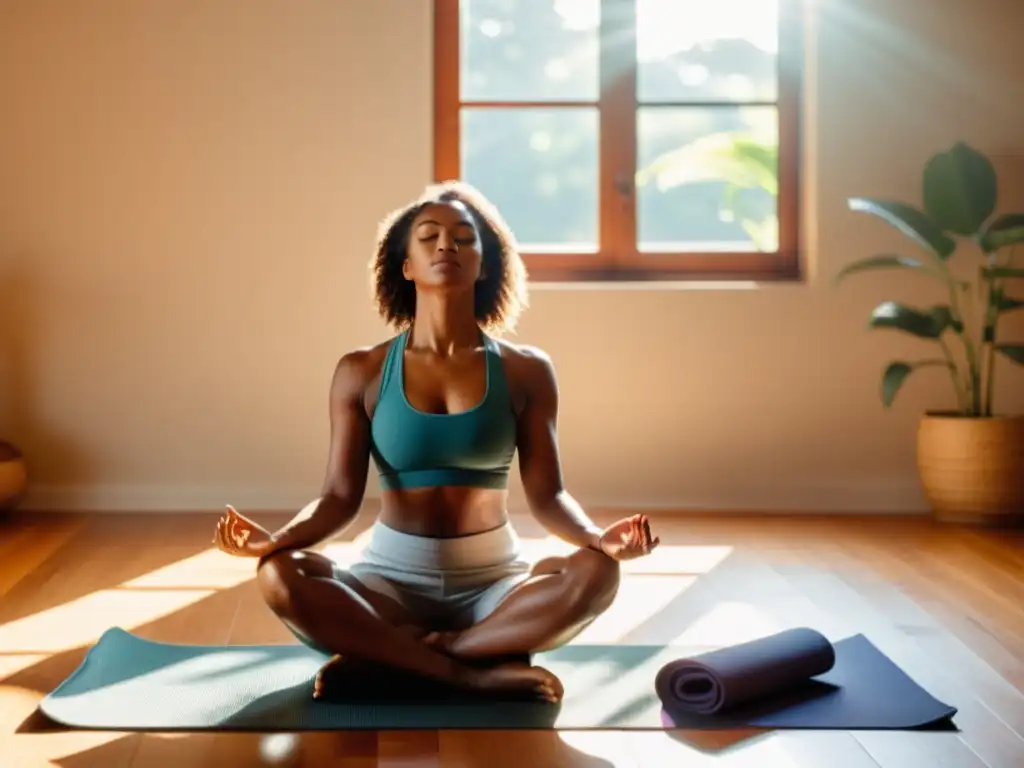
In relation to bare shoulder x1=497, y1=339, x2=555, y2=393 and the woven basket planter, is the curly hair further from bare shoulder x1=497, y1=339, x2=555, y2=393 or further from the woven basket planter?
the woven basket planter

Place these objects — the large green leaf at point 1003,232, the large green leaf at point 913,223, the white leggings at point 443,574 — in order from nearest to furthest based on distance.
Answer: the white leggings at point 443,574, the large green leaf at point 1003,232, the large green leaf at point 913,223

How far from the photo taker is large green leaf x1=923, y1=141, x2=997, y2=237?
4.34 metres

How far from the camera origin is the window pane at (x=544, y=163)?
15.6 feet

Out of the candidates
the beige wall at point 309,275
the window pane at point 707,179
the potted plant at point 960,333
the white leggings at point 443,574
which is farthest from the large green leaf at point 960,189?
the white leggings at point 443,574

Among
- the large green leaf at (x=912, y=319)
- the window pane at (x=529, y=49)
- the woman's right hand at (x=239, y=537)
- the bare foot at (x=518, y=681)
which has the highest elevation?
the window pane at (x=529, y=49)

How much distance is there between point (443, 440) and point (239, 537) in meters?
0.42

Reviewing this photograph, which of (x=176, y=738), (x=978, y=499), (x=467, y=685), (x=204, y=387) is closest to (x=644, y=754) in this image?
(x=467, y=685)

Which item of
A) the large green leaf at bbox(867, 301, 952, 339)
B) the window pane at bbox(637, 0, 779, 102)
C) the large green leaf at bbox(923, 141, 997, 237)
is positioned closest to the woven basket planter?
the large green leaf at bbox(867, 301, 952, 339)

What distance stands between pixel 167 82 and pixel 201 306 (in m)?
0.74

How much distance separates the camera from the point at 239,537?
217 centimetres

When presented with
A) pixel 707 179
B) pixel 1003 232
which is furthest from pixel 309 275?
pixel 1003 232

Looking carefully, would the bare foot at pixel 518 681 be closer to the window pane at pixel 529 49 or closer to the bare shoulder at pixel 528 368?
the bare shoulder at pixel 528 368

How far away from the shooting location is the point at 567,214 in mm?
4781

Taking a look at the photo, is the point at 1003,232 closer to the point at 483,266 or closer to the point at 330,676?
the point at 483,266
